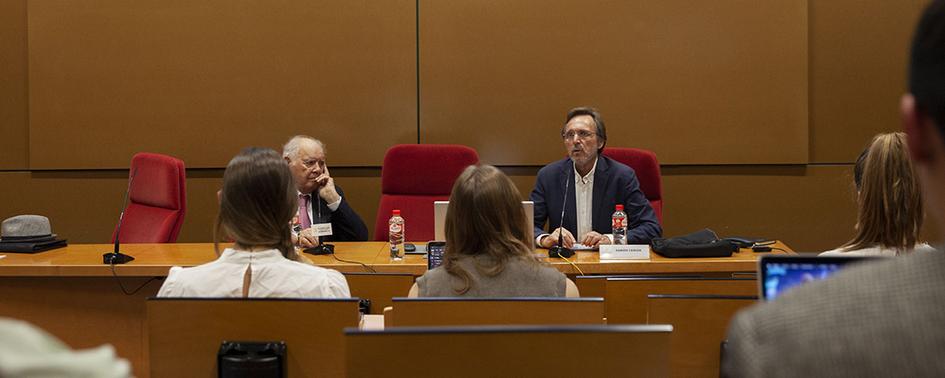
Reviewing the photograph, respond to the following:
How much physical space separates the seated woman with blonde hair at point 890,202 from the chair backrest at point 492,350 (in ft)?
4.10

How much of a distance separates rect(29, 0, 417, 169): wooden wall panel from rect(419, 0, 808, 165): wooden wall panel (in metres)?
0.30

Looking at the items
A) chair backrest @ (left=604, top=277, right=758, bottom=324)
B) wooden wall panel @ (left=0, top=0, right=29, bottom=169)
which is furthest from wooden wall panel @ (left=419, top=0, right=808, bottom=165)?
chair backrest @ (left=604, top=277, right=758, bottom=324)

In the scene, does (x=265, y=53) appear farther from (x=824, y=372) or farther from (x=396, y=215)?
(x=824, y=372)

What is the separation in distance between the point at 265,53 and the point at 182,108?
627 millimetres

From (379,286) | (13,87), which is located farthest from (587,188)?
(13,87)

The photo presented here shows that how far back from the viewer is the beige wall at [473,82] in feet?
18.2

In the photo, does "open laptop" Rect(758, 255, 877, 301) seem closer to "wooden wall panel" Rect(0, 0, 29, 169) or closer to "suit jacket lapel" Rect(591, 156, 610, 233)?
"suit jacket lapel" Rect(591, 156, 610, 233)

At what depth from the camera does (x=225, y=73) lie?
5590 millimetres

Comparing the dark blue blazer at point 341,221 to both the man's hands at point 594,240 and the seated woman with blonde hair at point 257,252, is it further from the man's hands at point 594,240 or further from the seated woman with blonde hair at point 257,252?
the seated woman with blonde hair at point 257,252

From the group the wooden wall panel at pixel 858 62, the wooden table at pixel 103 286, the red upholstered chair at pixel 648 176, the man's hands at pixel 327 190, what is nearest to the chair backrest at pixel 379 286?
the wooden table at pixel 103 286

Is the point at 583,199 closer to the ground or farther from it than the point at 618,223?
farther from it

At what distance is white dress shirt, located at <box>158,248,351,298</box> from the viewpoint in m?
2.36

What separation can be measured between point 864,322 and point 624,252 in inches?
125

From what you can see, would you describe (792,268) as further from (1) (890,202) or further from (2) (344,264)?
(2) (344,264)
